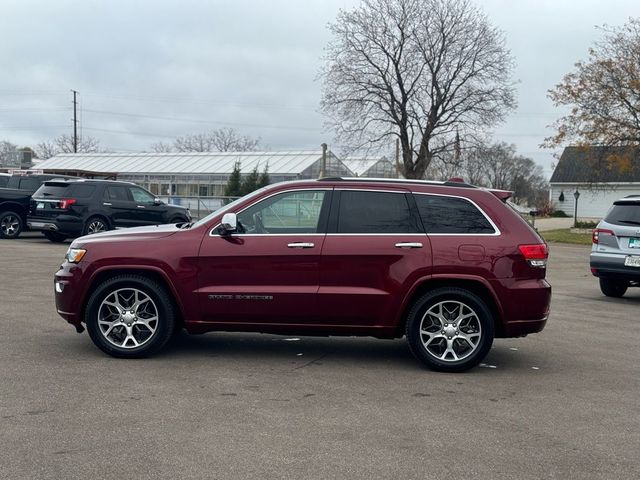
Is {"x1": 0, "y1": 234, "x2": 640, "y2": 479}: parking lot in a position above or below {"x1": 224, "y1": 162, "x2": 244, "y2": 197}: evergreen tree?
below

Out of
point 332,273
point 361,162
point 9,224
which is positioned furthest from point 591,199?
point 332,273

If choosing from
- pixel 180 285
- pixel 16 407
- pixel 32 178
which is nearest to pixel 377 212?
pixel 180 285

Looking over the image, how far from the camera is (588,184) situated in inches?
1599

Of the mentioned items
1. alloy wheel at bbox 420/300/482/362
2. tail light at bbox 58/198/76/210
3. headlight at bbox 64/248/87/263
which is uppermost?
tail light at bbox 58/198/76/210

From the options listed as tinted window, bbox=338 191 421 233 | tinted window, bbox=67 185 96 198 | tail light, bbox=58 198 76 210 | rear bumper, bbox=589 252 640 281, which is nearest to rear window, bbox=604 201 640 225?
rear bumper, bbox=589 252 640 281

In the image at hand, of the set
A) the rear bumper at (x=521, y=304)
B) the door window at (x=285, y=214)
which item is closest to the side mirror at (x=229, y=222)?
the door window at (x=285, y=214)

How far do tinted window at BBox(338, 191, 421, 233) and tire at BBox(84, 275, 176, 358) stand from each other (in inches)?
72.4

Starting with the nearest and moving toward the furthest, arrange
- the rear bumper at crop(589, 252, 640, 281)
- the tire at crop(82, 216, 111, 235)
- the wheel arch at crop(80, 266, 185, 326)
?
1. the wheel arch at crop(80, 266, 185, 326)
2. the rear bumper at crop(589, 252, 640, 281)
3. the tire at crop(82, 216, 111, 235)

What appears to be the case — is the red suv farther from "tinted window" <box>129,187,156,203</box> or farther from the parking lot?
"tinted window" <box>129,187,156,203</box>

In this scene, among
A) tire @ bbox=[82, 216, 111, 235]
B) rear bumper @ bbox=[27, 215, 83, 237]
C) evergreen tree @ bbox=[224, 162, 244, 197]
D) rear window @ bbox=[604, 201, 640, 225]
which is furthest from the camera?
evergreen tree @ bbox=[224, 162, 244, 197]

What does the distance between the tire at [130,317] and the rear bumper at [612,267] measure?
8.03m

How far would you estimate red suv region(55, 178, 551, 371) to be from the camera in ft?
22.7

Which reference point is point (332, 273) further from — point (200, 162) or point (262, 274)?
point (200, 162)

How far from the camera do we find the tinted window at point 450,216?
7059 millimetres
